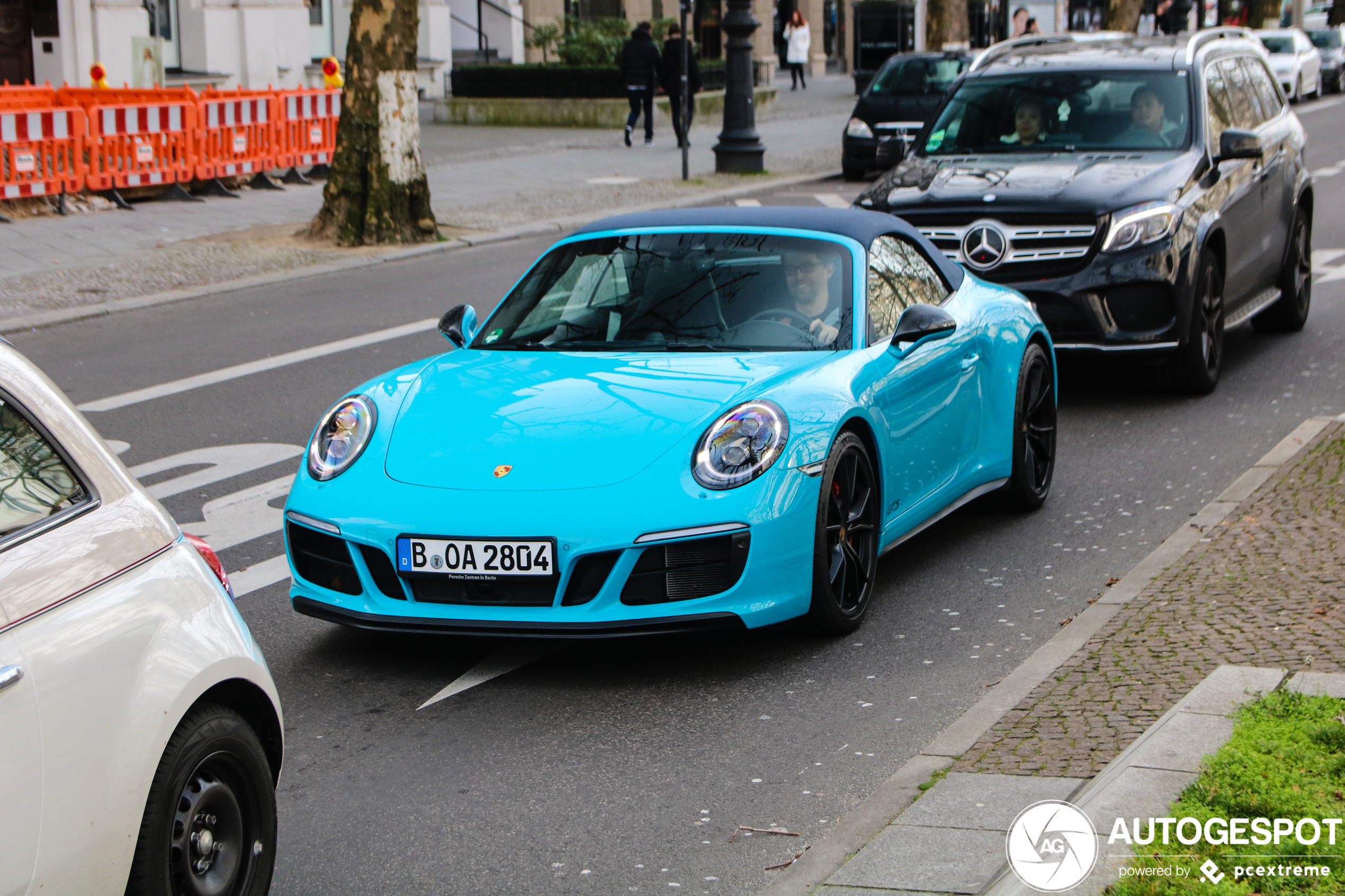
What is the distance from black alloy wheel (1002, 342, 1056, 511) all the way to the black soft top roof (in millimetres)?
607

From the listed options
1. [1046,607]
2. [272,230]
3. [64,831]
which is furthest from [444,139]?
[64,831]

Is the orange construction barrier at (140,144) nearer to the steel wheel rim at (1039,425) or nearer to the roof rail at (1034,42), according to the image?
the roof rail at (1034,42)

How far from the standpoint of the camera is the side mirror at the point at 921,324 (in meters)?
6.21

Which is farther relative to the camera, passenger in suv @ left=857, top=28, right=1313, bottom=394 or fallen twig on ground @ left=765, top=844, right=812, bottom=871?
passenger in suv @ left=857, top=28, right=1313, bottom=394

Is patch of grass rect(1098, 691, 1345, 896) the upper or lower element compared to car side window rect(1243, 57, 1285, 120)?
lower

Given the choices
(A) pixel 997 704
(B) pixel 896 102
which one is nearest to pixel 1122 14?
(B) pixel 896 102

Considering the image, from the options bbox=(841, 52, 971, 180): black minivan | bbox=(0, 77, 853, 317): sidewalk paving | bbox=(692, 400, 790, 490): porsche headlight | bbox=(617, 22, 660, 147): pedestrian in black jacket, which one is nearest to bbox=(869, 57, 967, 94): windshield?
bbox=(841, 52, 971, 180): black minivan

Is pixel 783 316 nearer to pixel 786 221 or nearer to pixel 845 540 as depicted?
pixel 786 221

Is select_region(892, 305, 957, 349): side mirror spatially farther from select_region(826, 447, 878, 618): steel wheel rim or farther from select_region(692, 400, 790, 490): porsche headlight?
select_region(692, 400, 790, 490): porsche headlight

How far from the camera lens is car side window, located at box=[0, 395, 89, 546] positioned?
3193 millimetres

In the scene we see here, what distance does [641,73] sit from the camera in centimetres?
2955

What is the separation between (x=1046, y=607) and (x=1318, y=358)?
5527 mm

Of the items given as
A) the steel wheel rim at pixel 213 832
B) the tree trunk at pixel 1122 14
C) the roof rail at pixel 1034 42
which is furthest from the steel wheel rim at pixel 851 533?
the tree trunk at pixel 1122 14

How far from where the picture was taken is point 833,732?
16.4ft
